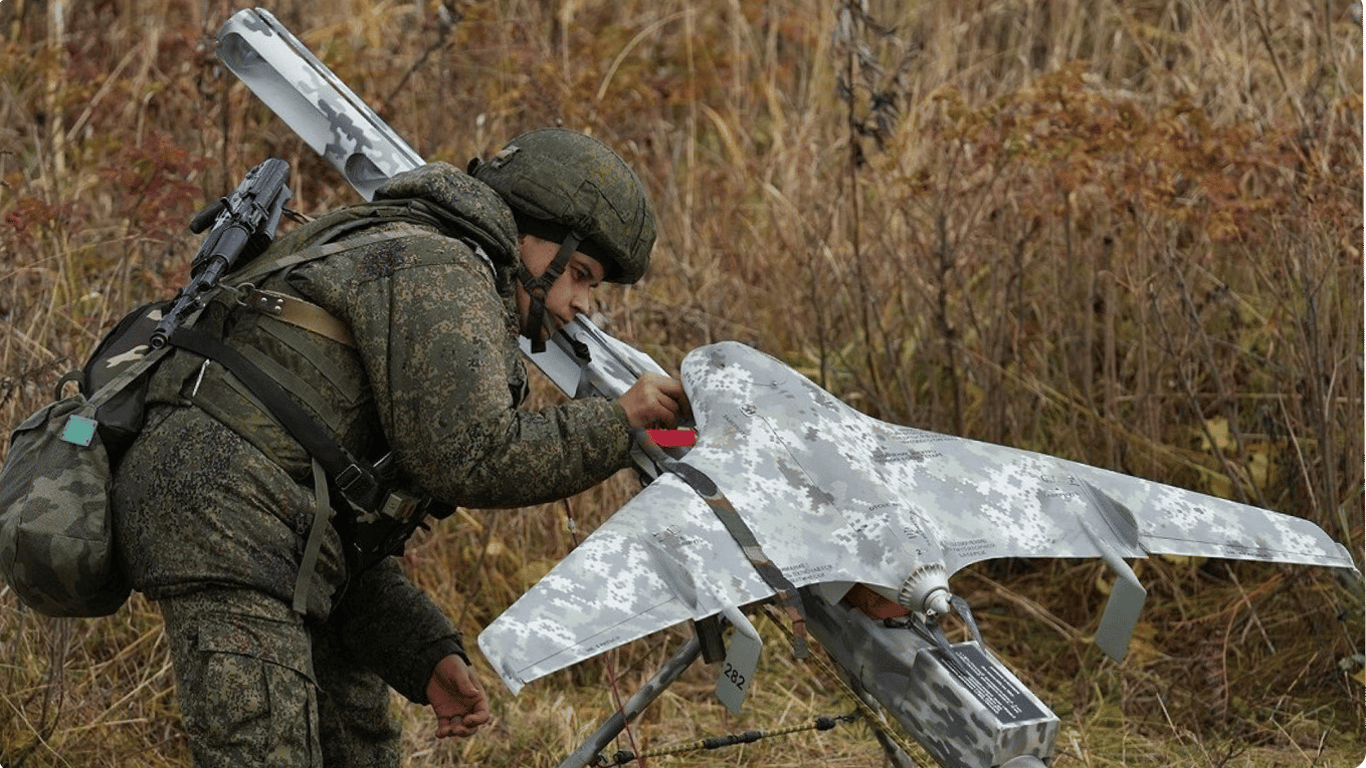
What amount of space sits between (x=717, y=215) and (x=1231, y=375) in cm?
252

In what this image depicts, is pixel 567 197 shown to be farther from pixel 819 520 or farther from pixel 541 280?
pixel 819 520

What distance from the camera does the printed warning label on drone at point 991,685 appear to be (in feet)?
8.96

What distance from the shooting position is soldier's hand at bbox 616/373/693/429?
3.22 metres

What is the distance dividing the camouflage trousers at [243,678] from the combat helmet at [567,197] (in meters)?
0.88

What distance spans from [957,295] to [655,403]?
10.4ft

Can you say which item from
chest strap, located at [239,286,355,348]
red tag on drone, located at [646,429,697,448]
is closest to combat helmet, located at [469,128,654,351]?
red tag on drone, located at [646,429,697,448]

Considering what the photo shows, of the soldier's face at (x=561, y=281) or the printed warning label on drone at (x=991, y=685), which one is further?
the soldier's face at (x=561, y=281)

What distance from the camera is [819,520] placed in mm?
3033

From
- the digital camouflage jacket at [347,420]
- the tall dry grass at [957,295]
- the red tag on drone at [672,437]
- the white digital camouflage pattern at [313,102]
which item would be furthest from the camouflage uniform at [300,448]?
the tall dry grass at [957,295]

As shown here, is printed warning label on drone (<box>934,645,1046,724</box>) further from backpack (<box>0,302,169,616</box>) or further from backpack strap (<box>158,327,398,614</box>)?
backpack (<box>0,302,169,616</box>)

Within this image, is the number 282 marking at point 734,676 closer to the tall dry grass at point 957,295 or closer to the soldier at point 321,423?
the soldier at point 321,423

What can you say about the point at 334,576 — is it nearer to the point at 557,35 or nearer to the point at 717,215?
the point at 717,215

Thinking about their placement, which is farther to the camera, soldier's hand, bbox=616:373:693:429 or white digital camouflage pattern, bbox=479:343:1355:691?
soldier's hand, bbox=616:373:693:429

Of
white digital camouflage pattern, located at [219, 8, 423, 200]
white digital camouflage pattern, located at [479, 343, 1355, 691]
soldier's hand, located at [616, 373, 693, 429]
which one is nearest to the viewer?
white digital camouflage pattern, located at [479, 343, 1355, 691]
